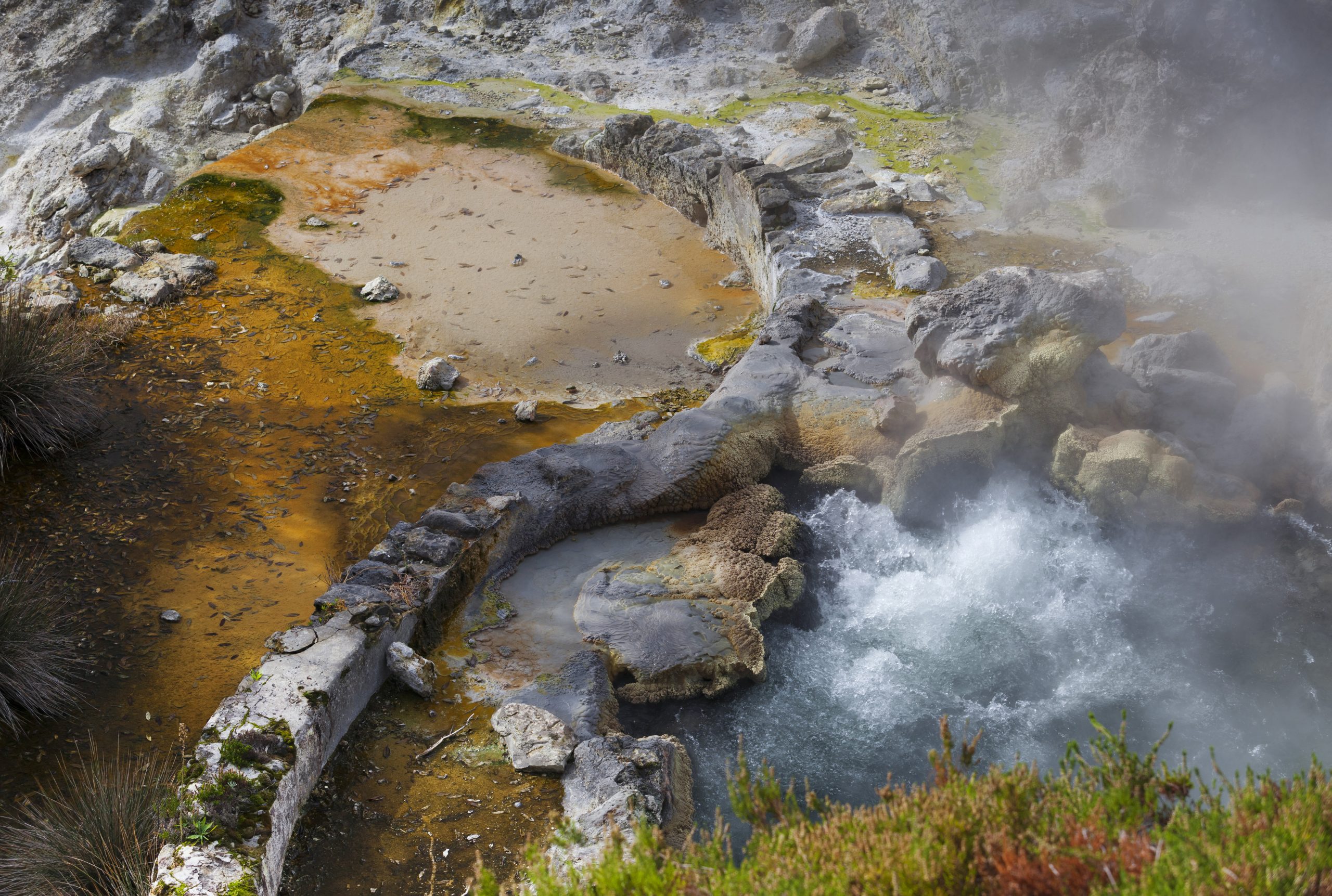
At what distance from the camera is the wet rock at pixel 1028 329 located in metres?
6.85

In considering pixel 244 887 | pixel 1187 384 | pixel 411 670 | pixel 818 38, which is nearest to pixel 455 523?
pixel 411 670

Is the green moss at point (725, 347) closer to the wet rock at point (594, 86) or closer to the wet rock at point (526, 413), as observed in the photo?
the wet rock at point (526, 413)

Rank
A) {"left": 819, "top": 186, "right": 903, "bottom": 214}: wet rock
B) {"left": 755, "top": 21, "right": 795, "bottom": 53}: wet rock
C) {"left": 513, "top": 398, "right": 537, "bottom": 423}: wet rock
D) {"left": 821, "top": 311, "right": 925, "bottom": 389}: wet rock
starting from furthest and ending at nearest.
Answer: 1. {"left": 755, "top": 21, "right": 795, "bottom": 53}: wet rock
2. {"left": 819, "top": 186, "right": 903, "bottom": 214}: wet rock
3. {"left": 513, "top": 398, "right": 537, "bottom": 423}: wet rock
4. {"left": 821, "top": 311, "right": 925, "bottom": 389}: wet rock

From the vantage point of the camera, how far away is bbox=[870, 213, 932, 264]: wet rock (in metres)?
9.88

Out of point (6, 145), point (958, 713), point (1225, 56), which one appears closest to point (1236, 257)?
point (1225, 56)

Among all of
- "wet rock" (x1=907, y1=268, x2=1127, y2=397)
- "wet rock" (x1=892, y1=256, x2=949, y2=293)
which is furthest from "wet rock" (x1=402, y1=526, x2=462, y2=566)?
"wet rock" (x1=892, y1=256, x2=949, y2=293)

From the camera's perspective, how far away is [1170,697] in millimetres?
5633

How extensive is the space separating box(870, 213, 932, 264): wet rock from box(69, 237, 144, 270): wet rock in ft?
26.4

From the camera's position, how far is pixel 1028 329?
6.95 m

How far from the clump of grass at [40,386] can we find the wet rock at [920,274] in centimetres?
703

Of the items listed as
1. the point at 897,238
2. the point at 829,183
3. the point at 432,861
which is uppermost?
the point at 432,861

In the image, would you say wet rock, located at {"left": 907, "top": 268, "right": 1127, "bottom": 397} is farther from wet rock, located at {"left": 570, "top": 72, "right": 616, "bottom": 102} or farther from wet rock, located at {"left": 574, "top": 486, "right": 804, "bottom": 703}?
wet rock, located at {"left": 570, "top": 72, "right": 616, "bottom": 102}

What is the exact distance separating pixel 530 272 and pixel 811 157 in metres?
3.80

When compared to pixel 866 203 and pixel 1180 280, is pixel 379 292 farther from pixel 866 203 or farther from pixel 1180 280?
pixel 1180 280
